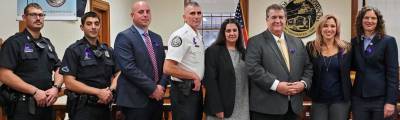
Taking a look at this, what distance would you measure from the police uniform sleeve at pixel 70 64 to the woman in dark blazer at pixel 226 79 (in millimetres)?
895

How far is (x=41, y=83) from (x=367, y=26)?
2290mm

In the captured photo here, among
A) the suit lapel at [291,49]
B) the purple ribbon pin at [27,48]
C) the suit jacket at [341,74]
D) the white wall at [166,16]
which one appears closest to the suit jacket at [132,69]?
the purple ribbon pin at [27,48]

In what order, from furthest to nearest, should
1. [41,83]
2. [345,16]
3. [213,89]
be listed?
1. [345,16]
2. [41,83]
3. [213,89]

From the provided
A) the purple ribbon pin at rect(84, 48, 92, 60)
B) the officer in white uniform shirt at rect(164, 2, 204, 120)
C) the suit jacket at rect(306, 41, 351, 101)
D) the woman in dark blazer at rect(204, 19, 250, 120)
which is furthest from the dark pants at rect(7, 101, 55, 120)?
the suit jacket at rect(306, 41, 351, 101)

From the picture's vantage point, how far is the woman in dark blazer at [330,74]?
3.08m

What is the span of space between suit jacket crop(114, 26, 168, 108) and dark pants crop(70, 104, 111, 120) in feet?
0.56

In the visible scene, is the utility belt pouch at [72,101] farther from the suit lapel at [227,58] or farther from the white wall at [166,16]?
the white wall at [166,16]


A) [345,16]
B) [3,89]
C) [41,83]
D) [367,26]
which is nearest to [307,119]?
[367,26]

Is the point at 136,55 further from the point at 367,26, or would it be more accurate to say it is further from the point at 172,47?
the point at 367,26

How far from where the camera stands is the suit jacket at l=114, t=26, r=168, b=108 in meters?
3.02

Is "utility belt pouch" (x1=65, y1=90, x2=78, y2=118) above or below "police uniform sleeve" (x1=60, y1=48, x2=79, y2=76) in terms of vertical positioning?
below

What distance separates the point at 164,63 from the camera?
311cm

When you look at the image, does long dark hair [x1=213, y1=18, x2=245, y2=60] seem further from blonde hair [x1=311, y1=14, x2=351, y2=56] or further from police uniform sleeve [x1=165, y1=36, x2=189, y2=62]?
blonde hair [x1=311, y1=14, x2=351, y2=56]

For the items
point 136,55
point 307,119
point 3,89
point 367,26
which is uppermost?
point 367,26
